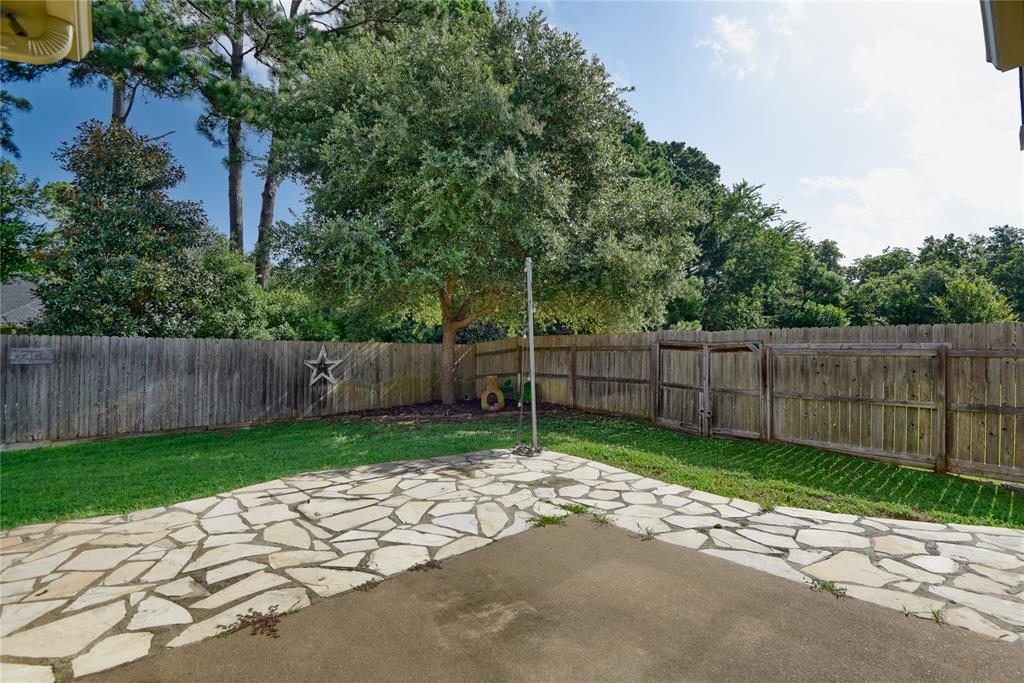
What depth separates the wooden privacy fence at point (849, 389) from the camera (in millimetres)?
4863

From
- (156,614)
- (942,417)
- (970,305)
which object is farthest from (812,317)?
(156,614)

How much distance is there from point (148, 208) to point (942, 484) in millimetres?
13179

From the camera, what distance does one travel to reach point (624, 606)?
2.58 m

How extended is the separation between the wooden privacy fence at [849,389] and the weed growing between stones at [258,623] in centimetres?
628

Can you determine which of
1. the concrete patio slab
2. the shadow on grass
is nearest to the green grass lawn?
the shadow on grass

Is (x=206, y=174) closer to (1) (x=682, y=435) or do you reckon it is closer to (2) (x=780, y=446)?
(1) (x=682, y=435)

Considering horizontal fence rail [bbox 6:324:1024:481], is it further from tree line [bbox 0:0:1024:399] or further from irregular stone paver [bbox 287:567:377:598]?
irregular stone paver [bbox 287:567:377:598]

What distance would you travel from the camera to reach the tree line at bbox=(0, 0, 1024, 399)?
8461 mm

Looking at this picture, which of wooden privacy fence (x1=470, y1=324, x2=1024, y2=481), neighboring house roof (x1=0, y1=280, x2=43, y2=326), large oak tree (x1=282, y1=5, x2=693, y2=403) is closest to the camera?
wooden privacy fence (x1=470, y1=324, x2=1024, y2=481)

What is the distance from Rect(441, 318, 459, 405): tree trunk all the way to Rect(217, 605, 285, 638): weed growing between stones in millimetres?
8426

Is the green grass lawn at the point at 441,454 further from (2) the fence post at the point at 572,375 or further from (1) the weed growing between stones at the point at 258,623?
(1) the weed growing between stones at the point at 258,623

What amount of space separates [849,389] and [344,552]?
5.92 meters

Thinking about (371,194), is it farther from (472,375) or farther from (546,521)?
(546,521)

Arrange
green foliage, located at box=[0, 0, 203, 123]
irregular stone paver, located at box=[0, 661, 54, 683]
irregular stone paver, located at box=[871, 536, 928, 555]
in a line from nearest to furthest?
irregular stone paver, located at box=[0, 661, 54, 683] < irregular stone paver, located at box=[871, 536, 928, 555] < green foliage, located at box=[0, 0, 203, 123]
